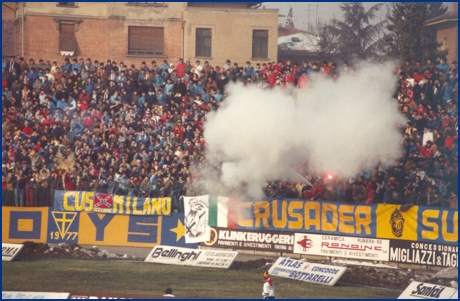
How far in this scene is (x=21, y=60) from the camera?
31.2 meters

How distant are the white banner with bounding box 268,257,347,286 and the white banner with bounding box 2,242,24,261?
7.57m

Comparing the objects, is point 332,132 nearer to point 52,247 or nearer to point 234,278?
point 234,278

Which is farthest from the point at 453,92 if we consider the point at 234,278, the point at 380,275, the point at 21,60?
the point at 21,60

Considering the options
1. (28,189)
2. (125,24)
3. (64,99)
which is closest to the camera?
(28,189)

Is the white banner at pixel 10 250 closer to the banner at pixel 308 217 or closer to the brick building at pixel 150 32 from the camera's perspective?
the banner at pixel 308 217

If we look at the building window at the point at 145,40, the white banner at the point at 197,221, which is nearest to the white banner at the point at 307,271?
the white banner at the point at 197,221

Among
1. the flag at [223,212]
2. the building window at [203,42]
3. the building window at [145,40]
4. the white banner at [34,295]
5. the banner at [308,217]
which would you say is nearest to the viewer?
the white banner at [34,295]

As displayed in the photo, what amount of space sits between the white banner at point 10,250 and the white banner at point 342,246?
8162 mm

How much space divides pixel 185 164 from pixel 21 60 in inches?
373

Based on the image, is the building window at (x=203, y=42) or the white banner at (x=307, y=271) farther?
the building window at (x=203, y=42)

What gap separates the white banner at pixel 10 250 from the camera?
23.6 metres

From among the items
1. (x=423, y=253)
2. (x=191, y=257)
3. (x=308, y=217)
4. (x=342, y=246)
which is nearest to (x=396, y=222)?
(x=423, y=253)

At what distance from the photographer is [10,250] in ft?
78.3

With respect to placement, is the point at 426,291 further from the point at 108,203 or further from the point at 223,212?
the point at 108,203
